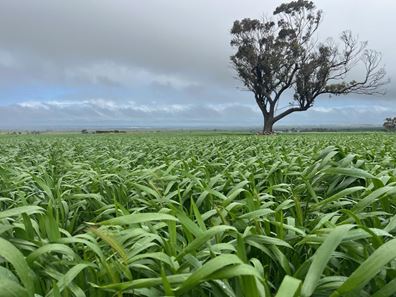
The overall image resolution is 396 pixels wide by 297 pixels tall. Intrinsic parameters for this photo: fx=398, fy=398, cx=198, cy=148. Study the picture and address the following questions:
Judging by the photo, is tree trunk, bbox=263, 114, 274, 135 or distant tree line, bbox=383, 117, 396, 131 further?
distant tree line, bbox=383, 117, 396, 131

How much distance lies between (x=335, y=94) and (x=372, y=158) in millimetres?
41494

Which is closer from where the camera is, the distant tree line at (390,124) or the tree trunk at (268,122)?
the tree trunk at (268,122)

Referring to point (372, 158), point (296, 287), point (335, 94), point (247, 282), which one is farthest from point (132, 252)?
point (335, 94)

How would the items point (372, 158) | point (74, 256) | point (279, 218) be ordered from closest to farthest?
1. point (74, 256)
2. point (279, 218)
3. point (372, 158)

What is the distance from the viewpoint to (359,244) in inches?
55.7

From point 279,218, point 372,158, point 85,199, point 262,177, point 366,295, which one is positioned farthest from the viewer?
point 372,158

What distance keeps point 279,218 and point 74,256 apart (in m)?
0.87

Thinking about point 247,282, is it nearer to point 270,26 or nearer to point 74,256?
point 74,256

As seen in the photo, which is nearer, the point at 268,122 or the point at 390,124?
the point at 268,122

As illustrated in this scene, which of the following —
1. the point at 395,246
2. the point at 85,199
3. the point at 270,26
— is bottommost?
the point at 85,199

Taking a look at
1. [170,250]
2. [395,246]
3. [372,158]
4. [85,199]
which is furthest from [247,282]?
[372,158]

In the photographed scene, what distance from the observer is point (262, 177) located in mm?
3518

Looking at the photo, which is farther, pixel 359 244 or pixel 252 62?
pixel 252 62

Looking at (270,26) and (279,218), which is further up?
(270,26)
